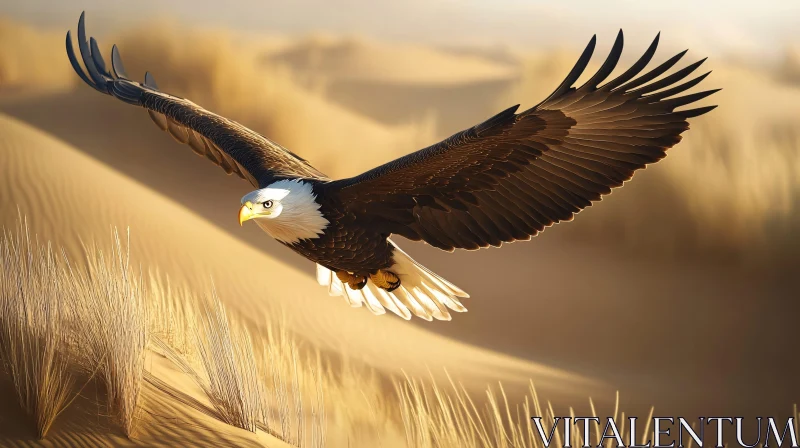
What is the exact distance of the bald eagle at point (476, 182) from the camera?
315 cm

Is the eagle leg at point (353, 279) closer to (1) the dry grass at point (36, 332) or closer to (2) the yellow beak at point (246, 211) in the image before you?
(2) the yellow beak at point (246, 211)

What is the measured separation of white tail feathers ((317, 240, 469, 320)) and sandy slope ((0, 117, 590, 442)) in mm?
3468

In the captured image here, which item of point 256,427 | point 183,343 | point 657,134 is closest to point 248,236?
point 183,343

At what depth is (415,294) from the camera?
4.14 m

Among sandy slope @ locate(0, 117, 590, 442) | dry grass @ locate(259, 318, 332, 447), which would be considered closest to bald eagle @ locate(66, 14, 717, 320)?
dry grass @ locate(259, 318, 332, 447)

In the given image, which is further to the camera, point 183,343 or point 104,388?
point 183,343

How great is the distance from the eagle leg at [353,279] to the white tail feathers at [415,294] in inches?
6.1

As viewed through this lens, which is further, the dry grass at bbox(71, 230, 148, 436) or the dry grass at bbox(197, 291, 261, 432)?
the dry grass at bbox(197, 291, 261, 432)

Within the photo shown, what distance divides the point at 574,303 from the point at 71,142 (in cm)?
687

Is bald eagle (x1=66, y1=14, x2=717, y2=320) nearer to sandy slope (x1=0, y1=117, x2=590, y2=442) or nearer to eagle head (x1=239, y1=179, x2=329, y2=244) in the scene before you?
eagle head (x1=239, y1=179, x2=329, y2=244)

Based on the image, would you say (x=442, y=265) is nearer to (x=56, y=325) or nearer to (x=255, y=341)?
(x=255, y=341)

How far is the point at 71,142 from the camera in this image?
1070 cm

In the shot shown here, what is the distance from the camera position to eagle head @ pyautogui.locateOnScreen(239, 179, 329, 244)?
343 cm

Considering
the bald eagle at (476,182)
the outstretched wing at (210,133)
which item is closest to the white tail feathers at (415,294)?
the bald eagle at (476,182)
